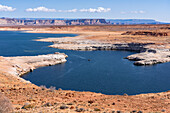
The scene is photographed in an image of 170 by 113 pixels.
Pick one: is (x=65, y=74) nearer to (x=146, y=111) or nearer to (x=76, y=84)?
(x=76, y=84)

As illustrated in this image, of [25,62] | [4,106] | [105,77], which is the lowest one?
[105,77]

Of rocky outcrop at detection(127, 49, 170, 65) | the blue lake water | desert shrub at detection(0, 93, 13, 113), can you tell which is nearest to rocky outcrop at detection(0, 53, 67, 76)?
the blue lake water

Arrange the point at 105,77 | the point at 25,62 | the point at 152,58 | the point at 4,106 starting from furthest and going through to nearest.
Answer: the point at 152,58 < the point at 25,62 < the point at 105,77 < the point at 4,106

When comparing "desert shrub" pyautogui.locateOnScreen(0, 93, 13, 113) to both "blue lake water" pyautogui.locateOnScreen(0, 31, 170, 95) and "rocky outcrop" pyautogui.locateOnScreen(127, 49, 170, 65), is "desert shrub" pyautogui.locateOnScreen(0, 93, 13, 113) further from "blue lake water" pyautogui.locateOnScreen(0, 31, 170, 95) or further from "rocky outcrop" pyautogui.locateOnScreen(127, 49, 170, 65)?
"rocky outcrop" pyautogui.locateOnScreen(127, 49, 170, 65)

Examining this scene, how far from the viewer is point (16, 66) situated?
4462cm

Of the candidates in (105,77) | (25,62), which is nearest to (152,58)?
(105,77)

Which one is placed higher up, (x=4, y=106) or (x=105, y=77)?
(x=4, y=106)

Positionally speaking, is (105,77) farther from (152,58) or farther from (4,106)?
(4,106)

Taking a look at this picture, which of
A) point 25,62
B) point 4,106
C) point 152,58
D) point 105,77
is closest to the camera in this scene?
point 4,106

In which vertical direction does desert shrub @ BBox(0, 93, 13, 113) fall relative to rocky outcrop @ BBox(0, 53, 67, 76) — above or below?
above

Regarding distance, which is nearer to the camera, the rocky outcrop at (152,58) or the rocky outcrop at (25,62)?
the rocky outcrop at (25,62)

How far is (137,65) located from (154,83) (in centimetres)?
1619

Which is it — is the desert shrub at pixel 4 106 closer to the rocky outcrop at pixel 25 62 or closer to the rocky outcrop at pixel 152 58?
the rocky outcrop at pixel 25 62

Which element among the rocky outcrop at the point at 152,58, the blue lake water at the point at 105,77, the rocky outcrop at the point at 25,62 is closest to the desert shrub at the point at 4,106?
the blue lake water at the point at 105,77
